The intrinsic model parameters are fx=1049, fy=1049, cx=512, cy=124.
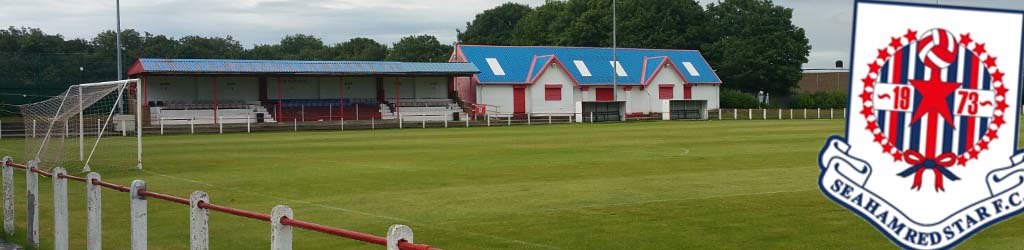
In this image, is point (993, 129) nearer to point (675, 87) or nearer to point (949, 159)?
point (949, 159)

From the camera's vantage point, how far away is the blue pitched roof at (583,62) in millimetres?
71062

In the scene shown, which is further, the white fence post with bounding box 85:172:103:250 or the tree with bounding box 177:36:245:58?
the tree with bounding box 177:36:245:58

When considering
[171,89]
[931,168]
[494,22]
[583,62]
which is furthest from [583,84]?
[931,168]

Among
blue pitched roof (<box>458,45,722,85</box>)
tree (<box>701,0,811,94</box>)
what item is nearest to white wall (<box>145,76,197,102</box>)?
blue pitched roof (<box>458,45,722,85</box>)

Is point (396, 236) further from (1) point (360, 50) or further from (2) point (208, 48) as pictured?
(1) point (360, 50)

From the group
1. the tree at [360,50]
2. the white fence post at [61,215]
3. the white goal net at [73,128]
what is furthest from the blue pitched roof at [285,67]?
the tree at [360,50]

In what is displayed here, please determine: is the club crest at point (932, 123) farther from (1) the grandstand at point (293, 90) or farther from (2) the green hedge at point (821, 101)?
(2) the green hedge at point (821, 101)

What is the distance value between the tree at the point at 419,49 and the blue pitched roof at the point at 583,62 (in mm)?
52397

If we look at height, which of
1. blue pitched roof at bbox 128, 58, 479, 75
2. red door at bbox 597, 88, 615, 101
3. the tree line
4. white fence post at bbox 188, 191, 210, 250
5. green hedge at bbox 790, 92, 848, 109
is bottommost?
white fence post at bbox 188, 191, 210, 250

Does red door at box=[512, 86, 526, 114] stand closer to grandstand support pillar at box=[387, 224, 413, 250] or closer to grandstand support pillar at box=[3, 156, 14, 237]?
grandstand support pillar at box=[3, 156, 14, 237]

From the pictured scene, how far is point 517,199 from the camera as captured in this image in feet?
49.2

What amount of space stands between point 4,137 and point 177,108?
13.2 meters

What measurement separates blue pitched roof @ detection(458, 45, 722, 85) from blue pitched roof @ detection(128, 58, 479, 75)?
4.13 m

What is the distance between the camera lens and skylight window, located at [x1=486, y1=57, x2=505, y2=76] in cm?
7062
